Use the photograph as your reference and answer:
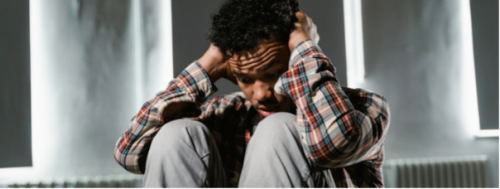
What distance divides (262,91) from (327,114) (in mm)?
240

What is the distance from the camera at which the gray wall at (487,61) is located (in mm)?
2326

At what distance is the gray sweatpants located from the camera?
1.78 feet

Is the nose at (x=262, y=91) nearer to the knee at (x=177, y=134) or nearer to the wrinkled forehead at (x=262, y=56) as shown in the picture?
the wrinkled forehead at (x=262, y=56)

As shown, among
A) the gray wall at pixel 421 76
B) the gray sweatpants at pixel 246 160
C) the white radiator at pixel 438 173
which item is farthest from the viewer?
the gray wall at pixel 421 76

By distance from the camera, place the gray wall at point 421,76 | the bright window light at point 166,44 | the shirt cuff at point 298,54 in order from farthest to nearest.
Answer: the gray wall at point 421,76 → the bright window light at point 166,44 → the shirt cuff at point 298,54

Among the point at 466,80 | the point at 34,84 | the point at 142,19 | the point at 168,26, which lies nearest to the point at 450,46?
Answer: the point at 466,80

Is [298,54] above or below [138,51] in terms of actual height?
below

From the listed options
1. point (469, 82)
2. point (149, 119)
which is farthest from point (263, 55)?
point (469, 82)

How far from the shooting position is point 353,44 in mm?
2113

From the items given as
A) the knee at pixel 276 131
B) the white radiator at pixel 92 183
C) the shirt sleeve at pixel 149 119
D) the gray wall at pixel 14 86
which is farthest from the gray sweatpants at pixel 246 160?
the gray wall at pixel 14 86

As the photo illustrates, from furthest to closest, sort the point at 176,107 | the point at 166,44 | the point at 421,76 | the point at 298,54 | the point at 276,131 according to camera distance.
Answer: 1. the point at 421,76
2. the point at 166,44
3. the point at 176,107
4. the point at 298,54
5. the point at 276,131

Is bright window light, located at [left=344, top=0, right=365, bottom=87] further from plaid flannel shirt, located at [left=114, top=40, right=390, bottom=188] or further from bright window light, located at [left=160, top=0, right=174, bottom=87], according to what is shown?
plaid flannel shirt, located at [left=114, top=40, right=390, bottom=188]

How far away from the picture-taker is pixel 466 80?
2.35m

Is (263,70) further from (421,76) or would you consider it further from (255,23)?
(421,76)
